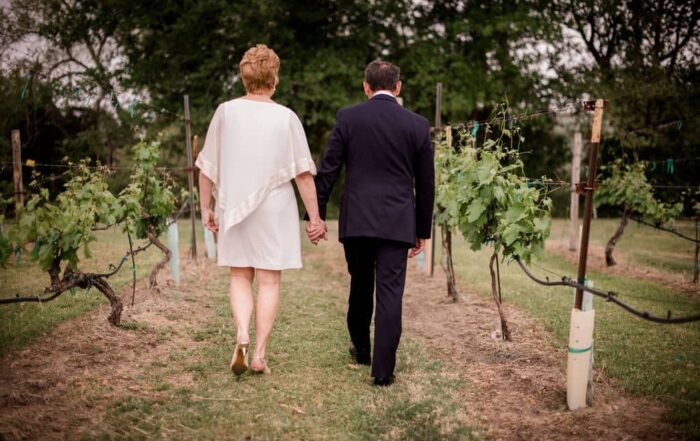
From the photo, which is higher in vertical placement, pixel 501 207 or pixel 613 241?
pixel 501 207

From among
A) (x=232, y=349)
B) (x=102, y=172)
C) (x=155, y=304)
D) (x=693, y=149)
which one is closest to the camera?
(x=232, y=349)

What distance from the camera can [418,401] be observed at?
326 cm

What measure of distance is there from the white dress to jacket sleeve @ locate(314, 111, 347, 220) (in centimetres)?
9

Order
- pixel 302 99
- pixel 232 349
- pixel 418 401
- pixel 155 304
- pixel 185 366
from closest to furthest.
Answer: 1. pixel 418 401
2. pixel 185 366
3. pixel 232 349
4. pixel 155 304
5. pixel 302 99

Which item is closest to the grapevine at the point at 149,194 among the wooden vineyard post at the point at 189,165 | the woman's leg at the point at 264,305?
the wooden vineyard post at the point at 189,165

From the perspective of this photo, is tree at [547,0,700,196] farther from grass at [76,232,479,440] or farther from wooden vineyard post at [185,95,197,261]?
grass at [76,232,479,440]

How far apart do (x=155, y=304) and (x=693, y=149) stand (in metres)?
15.6

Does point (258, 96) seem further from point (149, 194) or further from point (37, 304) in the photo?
point (37, 304)

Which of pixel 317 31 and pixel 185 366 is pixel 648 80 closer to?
pixel 317 31

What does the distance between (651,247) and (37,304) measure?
34.6 feet

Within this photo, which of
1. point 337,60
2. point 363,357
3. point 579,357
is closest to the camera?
point 579,357

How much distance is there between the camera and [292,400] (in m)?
3.22

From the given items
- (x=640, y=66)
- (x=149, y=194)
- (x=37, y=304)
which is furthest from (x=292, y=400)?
(x=640, y=66)

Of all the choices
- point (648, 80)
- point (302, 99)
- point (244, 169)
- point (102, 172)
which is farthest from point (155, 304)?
point (648, 80)
